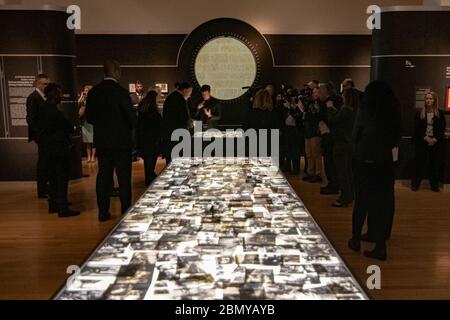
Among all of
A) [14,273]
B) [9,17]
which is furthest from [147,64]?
[14,273]

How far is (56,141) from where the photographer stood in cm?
607

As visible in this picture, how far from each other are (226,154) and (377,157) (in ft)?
8.24

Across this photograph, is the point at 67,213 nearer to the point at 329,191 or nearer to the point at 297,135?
the point at 329,191

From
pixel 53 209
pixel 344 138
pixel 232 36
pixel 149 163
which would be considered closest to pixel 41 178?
pixel 53 209

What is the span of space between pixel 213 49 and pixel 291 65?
1894mm

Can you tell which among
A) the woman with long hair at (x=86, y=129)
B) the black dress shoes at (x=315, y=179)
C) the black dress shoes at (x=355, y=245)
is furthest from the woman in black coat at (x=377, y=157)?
the woman with long hair at (x=86, y=129)

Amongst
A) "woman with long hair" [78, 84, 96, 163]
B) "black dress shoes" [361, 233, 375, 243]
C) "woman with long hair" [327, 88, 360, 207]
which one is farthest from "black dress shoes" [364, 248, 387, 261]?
"woman with long hair" [78, 84, 96, 163]

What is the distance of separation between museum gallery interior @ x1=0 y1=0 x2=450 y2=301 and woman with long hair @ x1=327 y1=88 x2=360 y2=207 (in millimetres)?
23

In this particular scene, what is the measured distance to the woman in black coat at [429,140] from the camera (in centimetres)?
743

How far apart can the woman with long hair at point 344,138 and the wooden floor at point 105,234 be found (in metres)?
0.34

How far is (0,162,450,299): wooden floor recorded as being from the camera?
13.2 feet

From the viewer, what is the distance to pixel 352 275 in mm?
2121
